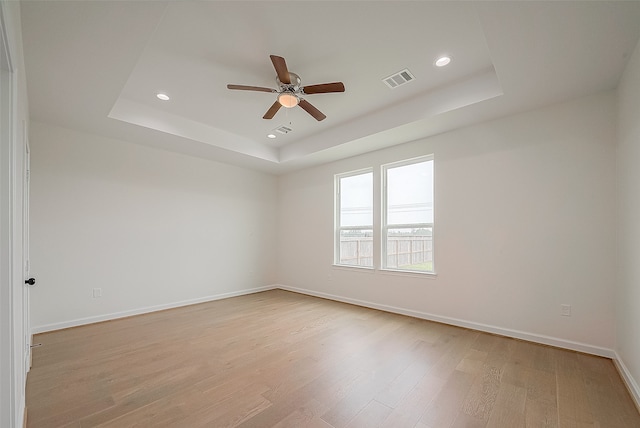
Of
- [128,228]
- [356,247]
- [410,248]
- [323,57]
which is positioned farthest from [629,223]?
[128,228]

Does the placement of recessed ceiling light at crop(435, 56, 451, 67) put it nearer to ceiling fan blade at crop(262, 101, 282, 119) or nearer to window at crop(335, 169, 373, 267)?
ceiling fan blade at crop(262, 101, 282, 119)

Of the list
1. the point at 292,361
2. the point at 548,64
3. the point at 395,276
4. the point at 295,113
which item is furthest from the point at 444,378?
the point at 295,113

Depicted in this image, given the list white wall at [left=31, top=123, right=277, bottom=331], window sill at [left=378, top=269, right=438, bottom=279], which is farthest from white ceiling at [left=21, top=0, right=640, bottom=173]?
window sill at [left=378, top=269, right=438, bottom=279]

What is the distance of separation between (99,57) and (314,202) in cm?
398

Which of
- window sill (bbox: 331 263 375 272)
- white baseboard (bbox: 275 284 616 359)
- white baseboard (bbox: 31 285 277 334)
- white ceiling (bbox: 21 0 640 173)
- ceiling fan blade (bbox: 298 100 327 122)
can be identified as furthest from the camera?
window sill (bbox: 331 263 375 272)

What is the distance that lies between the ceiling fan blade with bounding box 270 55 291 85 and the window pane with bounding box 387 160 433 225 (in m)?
2.54

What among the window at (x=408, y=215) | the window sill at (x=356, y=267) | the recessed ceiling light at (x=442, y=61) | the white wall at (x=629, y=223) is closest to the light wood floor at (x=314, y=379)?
the white wall at (x=629, y=223)

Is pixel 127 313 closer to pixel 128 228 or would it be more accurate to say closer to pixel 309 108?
pixel 128 228

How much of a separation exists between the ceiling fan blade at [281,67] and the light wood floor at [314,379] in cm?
271

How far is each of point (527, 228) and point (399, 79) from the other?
7.53 ft

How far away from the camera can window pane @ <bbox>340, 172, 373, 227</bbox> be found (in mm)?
4910

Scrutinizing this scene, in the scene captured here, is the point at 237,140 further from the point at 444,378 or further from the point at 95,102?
the point at 444,378

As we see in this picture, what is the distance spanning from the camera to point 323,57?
2658 millimetres

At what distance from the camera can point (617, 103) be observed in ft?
8.85
